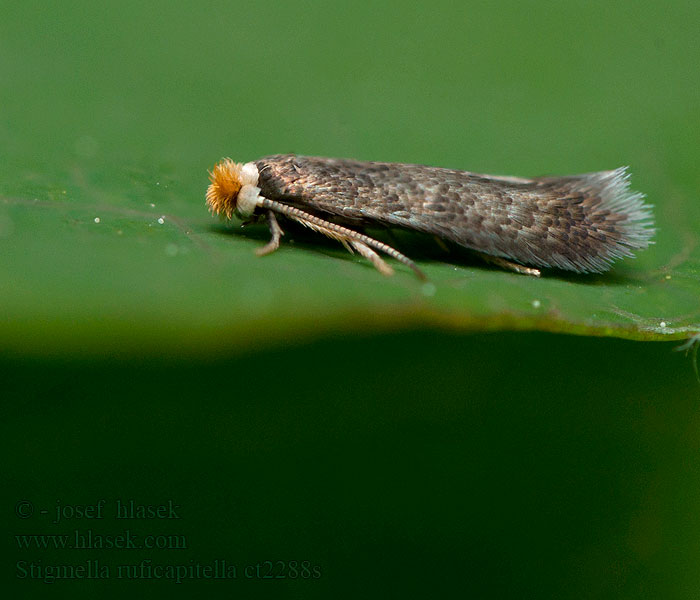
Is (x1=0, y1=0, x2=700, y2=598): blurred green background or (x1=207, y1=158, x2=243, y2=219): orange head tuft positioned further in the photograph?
(x1=207, y1=158, x2=243, y2=219): orange head tuft

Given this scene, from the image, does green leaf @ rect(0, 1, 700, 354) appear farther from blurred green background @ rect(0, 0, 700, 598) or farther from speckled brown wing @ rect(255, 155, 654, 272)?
speckled brown wing @ rect(255, 155, 654, 272)

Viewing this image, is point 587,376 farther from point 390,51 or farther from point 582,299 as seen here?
point 390,51

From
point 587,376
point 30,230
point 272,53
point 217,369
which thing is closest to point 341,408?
point 217,369

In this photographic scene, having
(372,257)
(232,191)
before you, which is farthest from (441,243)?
(232,191)

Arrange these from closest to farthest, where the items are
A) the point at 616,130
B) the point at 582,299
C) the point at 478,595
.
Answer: the point at 582,299 → the point at 478,595 → the point at 616,130

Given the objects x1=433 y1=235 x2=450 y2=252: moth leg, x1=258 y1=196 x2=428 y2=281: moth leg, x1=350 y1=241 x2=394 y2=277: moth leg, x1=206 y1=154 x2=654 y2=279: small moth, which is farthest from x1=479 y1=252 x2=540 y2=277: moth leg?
x1=350 y1=241 x2=394 y2=277: moth leg

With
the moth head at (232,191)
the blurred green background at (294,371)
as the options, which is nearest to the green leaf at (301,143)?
the blurred green background at (294,371)

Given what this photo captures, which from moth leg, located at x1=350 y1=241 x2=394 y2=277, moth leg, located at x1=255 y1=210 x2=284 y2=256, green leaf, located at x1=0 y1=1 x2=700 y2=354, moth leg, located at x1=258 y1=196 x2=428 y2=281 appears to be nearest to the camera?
green leaf, located at x1=0 y1=1 x2=700 y2=354
